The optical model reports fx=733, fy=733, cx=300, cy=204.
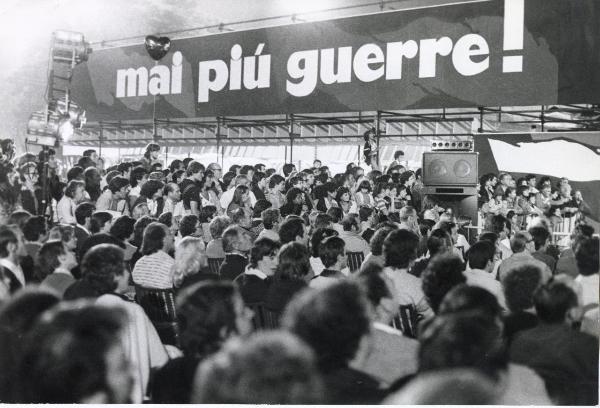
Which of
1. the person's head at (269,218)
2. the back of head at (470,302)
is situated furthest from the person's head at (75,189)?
the back of head at (470,302)

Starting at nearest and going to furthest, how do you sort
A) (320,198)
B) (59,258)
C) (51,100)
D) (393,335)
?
(393,335)
(59,258)
(51,100)
(320,198)

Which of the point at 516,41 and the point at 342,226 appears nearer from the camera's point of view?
the point at 342,226

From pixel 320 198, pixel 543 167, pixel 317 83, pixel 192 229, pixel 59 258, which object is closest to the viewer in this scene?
pixel 59 258

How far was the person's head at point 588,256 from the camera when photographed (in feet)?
12.0

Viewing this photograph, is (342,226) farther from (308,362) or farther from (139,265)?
(308,362)

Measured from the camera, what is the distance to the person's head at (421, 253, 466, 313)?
343cm

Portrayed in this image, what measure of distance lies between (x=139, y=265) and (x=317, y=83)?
5.88 m

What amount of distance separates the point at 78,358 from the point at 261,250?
274 cm

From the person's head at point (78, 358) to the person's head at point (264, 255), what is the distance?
257cm

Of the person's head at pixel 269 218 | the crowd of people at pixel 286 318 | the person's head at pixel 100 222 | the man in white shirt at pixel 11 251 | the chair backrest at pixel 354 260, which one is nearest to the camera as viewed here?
the crowd of people at pixel 286 318

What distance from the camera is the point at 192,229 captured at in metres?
5.41

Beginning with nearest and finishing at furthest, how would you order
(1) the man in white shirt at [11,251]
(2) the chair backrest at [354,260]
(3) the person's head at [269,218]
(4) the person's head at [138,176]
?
(1) the man in white shirt at [11,251] → (2) the chair backrest at [354,260] → (3) the person's head at [269,218] → (4) the person's head at [138,176]

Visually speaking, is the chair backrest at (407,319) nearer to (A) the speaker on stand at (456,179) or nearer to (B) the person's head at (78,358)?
(B) the person's head at (78,358)

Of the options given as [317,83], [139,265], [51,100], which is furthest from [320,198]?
[139,265]
